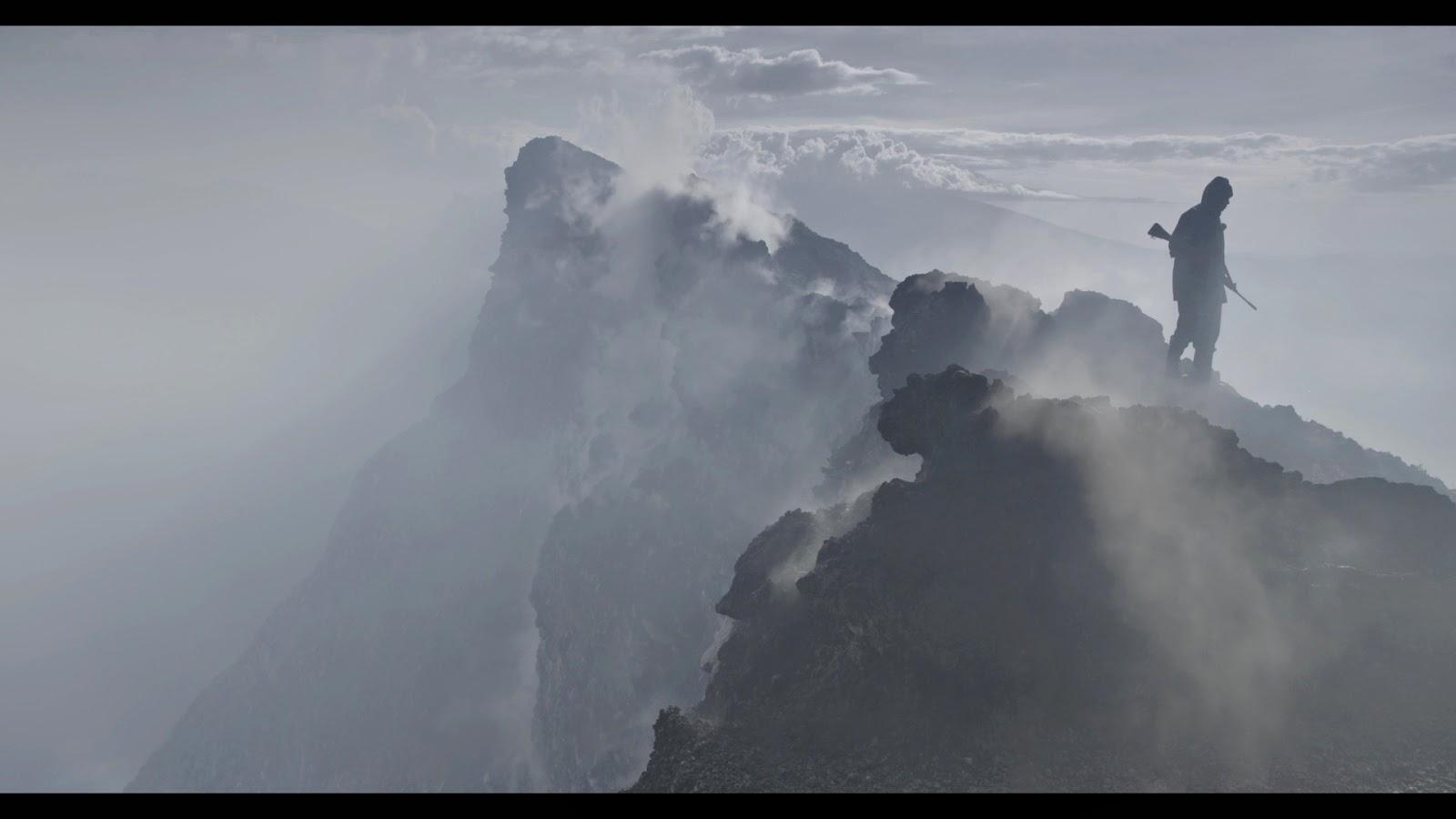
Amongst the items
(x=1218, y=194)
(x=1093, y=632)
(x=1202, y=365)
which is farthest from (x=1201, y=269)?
(x=1093, y=632)

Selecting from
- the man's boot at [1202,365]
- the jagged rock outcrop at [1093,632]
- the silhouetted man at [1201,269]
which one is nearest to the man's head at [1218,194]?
the silhouetted man at [1201,269]

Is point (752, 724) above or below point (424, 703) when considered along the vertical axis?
above

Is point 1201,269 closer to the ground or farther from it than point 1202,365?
farther from it

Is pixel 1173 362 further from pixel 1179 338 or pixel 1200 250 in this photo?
pixel 1200 250
